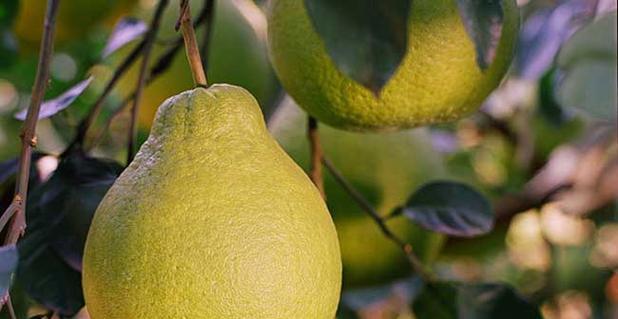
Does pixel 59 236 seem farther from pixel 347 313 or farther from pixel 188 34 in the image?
pixel 347 313

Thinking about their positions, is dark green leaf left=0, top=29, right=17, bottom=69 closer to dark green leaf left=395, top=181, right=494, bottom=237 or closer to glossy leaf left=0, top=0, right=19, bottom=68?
glossy leaf left=0, top=0, right=19, bottom=68

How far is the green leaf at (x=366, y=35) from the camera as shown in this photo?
1.95 ft

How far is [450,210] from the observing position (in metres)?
1.04

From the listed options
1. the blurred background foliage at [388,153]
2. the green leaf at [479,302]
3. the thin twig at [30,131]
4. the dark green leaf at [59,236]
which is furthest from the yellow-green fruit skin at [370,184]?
the thin twig at [30,131]

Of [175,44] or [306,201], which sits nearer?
[306,201]

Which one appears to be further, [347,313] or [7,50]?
[347,313]

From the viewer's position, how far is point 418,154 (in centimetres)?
126

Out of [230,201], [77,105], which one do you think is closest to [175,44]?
[230,201]

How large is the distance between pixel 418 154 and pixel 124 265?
25.3 inches

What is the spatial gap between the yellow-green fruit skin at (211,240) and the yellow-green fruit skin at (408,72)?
0.41ft

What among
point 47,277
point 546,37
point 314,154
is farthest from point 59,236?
point 546,37

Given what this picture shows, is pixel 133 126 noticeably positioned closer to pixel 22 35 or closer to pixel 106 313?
pixel 106 313

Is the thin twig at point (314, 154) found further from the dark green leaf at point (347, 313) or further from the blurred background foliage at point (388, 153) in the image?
the dark green leaf at point (347, 313)

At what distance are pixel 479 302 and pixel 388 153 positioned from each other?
0.28 meters
